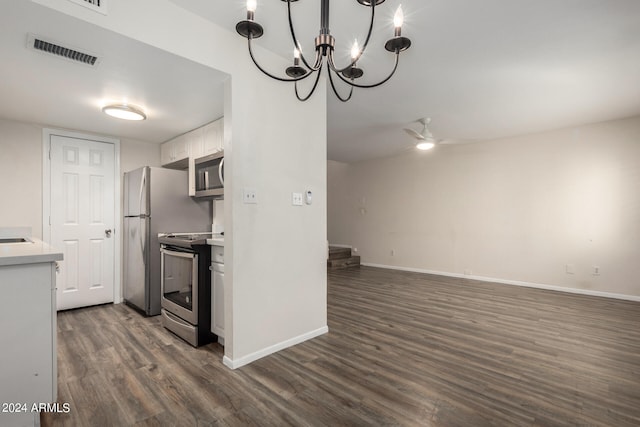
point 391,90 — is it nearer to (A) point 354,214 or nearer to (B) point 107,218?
(B) point 107,218

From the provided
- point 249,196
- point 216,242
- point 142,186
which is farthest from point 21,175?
point 249,196

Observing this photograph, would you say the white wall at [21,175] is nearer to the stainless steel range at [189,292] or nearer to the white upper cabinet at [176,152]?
the white upper cabinet at [176,152]

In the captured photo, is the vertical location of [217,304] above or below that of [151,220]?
below

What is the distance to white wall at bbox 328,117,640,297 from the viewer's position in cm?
420


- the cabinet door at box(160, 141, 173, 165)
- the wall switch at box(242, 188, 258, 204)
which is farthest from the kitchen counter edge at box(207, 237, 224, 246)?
the cabinet door at box(160, 141, 173, 165)

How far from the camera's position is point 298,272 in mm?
2625

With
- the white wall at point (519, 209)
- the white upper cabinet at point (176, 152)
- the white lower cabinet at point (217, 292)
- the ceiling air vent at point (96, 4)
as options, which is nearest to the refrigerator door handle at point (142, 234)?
the white upper cabinet at point (176, 152)

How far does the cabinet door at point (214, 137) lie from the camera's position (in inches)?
123

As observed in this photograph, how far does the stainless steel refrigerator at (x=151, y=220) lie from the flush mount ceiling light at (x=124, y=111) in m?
Answer: 0.61

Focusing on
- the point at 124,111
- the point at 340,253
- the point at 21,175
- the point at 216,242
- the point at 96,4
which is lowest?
the point at 340,253

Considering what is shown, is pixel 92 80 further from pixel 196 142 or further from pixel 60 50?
pixel 196 142

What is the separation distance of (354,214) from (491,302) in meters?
3.92

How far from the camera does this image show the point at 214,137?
3.22 metres

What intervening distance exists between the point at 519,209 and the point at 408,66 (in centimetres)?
358
